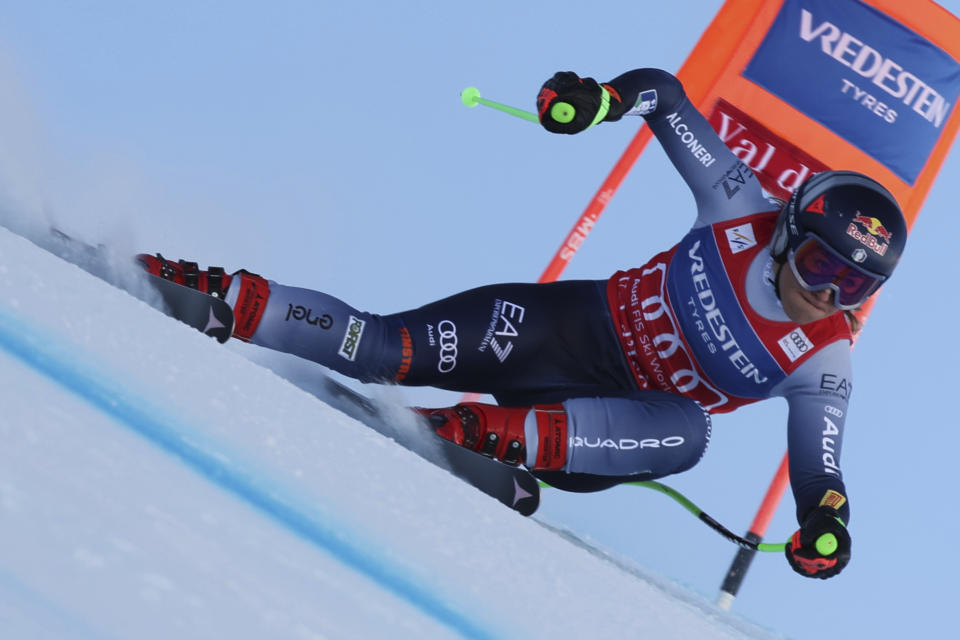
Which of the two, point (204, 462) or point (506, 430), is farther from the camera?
point (506, 430)

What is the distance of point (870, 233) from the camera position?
Result: 2.00 m

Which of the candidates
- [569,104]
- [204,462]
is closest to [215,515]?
[204,462]

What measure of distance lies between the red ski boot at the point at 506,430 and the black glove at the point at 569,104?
23.0 inches

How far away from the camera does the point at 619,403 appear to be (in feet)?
6.86

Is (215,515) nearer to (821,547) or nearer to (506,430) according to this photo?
(506,430)

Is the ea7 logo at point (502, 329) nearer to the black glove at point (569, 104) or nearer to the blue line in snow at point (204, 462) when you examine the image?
the black glove at point (569, 104)

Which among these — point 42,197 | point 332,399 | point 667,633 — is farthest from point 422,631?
point 42,197

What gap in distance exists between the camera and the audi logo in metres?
2.17

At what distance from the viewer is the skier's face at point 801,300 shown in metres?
2.08

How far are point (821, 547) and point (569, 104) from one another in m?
0.99

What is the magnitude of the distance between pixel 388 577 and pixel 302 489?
0.15 meters

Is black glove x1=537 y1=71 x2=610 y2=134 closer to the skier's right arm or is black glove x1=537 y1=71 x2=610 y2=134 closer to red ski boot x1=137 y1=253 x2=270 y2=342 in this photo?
the skier's right arm

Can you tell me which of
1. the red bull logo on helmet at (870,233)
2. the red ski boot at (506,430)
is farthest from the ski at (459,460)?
the red bull logo on helmet at (870,233)

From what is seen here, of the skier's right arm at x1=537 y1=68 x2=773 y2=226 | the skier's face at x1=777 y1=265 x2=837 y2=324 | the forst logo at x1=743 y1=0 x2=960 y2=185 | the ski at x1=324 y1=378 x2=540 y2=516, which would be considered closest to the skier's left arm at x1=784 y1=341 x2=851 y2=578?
the skier's face at x1=777 y1=265 x2=837 y2=324
